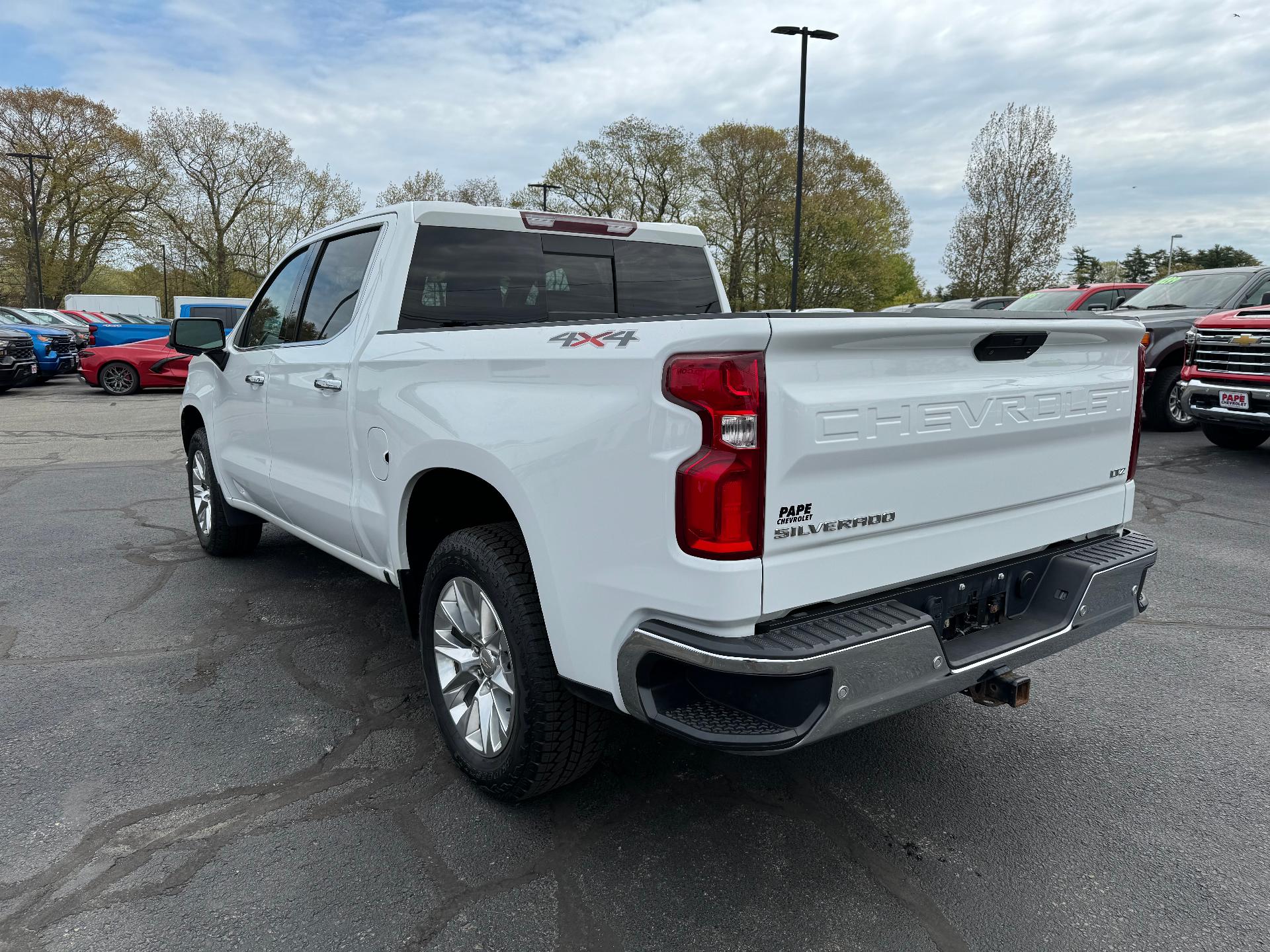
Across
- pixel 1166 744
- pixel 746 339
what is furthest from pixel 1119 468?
pixel 746 339

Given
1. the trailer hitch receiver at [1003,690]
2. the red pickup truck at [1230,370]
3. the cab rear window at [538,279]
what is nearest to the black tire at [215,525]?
the cab rear window at [538,279]

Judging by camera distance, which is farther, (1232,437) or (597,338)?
(1232,437)

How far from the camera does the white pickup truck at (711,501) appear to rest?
210 cm

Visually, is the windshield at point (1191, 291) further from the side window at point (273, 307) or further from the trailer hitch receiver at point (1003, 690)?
the side window at point (273, 307)

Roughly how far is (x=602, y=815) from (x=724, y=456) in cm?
139

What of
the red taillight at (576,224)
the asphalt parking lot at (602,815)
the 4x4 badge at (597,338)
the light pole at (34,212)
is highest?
the light pole at (34,212)

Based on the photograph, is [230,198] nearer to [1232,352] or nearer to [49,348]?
[49,348]

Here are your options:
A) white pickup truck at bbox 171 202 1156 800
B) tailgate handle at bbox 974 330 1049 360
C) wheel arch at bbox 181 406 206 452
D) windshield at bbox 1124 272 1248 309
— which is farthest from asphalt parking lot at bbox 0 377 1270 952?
windshield at bbox 1124 272 1248 309

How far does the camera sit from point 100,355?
18953mm

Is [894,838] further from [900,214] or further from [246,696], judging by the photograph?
[900,214]

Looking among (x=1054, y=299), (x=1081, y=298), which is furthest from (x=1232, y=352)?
(x=1054, y=299)

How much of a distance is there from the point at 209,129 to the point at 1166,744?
48075mm

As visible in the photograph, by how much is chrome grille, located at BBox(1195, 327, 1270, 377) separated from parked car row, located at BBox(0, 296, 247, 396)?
49.2 feet

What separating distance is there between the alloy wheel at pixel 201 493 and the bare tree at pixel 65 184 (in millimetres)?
42300
